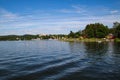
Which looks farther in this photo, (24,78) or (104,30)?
(104,30)

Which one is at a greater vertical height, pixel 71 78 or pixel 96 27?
pixel 96 27

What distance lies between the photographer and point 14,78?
19578mm

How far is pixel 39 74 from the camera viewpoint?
2136cm

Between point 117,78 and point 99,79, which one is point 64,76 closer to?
point 99,79

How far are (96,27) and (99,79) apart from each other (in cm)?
17624

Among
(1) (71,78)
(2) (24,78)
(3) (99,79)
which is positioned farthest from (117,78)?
(2) (24,78)

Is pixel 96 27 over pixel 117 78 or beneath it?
over

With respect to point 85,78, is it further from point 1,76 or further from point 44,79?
point 1,76

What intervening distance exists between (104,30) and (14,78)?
17118 cm

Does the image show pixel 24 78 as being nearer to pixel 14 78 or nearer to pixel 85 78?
pixel 14 78

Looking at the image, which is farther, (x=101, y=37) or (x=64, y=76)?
(x=101, y=37)

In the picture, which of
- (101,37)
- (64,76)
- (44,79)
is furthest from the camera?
(101,37)

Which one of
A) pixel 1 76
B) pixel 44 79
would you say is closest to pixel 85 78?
pixel 44 79

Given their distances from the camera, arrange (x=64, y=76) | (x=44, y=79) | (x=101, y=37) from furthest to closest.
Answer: (x=101, y=37) → (x=64, y=76) → (x=44, y=79)
